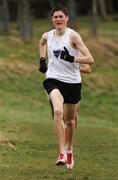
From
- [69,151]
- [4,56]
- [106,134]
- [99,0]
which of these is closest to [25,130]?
[106,134]

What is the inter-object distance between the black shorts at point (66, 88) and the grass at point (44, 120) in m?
1.05

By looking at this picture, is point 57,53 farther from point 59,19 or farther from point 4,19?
point 4,19

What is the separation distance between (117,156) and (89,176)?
288 centimetres

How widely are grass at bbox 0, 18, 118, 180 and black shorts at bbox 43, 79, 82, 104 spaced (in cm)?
105

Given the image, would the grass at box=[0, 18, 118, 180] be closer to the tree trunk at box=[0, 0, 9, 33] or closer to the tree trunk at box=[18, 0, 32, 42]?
the tree trunk at box=[18, 0, 32, 42]

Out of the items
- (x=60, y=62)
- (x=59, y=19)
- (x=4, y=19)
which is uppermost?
(x=59, y=19)

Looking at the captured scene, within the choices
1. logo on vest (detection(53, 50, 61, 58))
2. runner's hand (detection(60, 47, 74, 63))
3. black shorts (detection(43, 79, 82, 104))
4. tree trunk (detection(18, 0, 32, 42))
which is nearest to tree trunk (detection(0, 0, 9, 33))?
tree trunk (detection(18, 0, 32, 42))

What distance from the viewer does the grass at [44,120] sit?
403 inches

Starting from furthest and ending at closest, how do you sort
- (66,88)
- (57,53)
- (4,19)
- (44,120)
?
(4,19), (44,120), (66,88), (57,53)

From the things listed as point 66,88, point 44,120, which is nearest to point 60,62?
point 66,88

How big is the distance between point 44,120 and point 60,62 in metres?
9.65

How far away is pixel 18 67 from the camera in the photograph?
26.9 m

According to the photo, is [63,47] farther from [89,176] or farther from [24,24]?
[24,24]

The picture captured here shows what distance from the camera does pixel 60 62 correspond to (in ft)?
32.0
